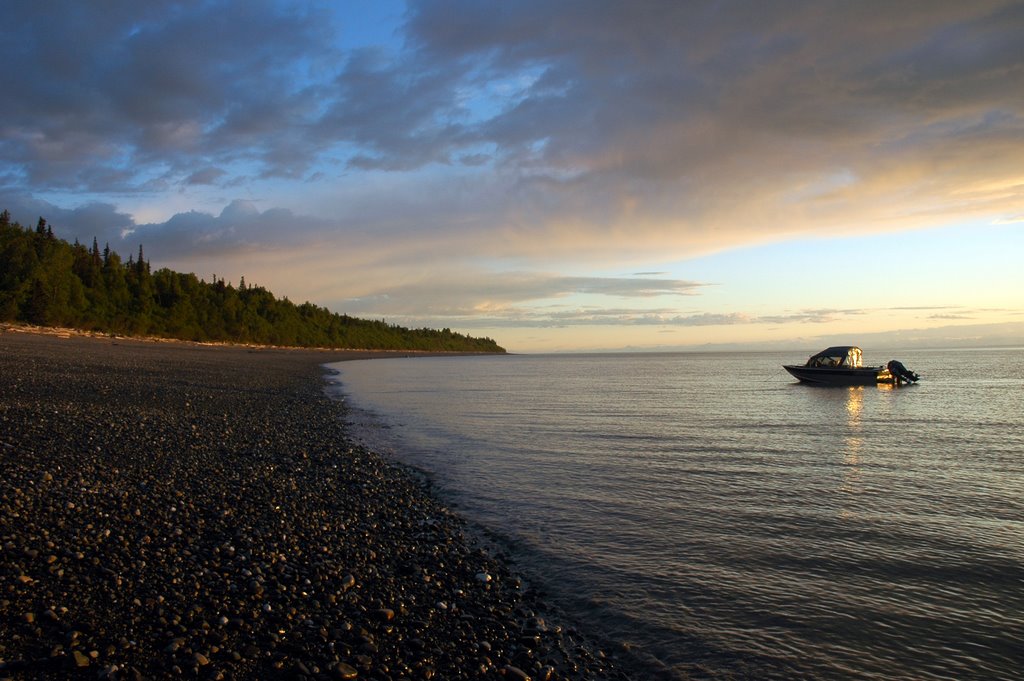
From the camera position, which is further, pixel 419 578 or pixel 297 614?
pixel 419 578

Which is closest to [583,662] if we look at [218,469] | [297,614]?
[297,614]

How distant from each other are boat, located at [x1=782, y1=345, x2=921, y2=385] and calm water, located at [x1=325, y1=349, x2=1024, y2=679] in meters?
38.4

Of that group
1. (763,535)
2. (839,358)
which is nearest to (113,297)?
(839,358)

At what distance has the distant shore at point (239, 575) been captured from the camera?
6.79 m

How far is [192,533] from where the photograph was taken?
413 inches

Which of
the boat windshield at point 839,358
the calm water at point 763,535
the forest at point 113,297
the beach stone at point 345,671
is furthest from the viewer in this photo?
the forest at point 113,297

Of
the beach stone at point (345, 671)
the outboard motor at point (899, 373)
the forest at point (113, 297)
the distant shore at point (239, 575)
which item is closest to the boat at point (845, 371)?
the outboard motor at point (899, 373)

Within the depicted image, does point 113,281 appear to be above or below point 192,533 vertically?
above

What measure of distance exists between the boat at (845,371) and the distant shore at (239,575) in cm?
6485

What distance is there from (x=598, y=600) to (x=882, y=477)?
49.5ft

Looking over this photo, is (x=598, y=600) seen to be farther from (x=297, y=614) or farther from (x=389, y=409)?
(x=389, y=409)

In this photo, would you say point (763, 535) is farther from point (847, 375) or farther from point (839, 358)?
point (839, 358)

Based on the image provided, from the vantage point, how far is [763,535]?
13242 millimetres

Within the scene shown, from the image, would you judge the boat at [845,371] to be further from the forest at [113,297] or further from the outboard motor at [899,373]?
the forest at [113,297]
